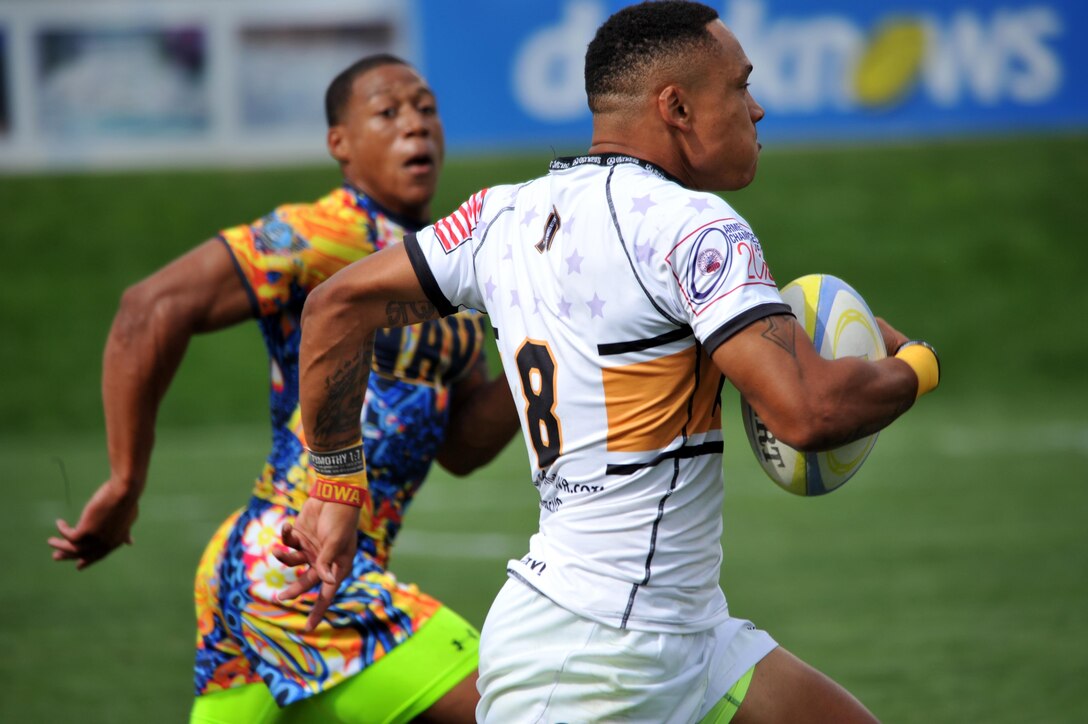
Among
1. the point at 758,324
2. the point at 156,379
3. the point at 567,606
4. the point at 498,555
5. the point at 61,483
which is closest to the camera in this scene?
the point at 758,324

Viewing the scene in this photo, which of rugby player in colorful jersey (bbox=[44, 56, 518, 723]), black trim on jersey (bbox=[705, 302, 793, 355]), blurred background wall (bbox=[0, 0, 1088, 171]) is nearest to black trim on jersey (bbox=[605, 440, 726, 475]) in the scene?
black trim on jersey (bbox=[705, 302, 793, 355])

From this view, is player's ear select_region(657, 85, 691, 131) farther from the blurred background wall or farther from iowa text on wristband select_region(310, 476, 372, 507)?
the blurred background wall

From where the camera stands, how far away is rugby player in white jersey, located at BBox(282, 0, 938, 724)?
271 centimetres

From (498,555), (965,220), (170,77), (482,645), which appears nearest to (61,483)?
(498,555)

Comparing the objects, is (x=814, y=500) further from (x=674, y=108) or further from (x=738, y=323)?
(x=738, y=323)

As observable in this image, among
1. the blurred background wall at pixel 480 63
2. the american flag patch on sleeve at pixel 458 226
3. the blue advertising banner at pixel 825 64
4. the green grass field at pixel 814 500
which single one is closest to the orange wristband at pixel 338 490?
the american flag patch on sleeve at pixel 458 226

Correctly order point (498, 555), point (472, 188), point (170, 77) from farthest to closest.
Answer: point (472, 188) → point (170, 77) → point (498, 555)

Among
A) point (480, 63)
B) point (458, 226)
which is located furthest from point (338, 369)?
point (480, 63)

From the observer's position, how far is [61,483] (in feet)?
39.9

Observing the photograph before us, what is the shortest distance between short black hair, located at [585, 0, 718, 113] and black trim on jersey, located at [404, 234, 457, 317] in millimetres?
493

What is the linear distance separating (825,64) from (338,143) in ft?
45.3

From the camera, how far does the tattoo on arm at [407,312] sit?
3154 mm

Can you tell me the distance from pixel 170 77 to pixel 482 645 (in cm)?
1534

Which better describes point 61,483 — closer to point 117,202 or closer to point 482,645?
point 117,202
